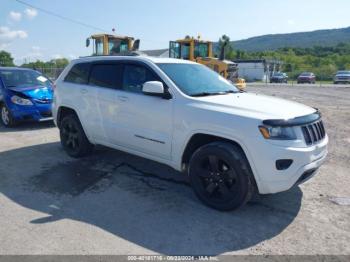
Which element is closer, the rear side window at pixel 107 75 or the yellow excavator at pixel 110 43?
the rear side window at pixel 107 75

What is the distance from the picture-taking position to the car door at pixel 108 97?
5520 millimetres

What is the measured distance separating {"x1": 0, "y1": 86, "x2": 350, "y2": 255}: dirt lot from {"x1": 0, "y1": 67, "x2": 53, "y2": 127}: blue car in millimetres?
3495

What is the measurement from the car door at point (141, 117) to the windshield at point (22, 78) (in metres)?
5.72

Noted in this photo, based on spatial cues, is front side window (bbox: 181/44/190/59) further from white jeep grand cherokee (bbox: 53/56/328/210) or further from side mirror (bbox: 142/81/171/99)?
side mirror (bbox: 142/81/171/99)

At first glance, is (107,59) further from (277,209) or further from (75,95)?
(277,209)

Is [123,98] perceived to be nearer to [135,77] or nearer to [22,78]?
[135,77]

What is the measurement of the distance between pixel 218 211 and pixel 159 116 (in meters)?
1.49

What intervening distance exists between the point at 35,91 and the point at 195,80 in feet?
19.9

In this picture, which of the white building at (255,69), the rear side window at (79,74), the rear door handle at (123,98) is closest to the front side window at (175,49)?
the rear side window at (79,74)

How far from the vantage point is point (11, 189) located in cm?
502

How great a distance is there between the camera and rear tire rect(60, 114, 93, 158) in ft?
20.7

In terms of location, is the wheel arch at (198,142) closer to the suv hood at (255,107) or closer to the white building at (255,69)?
the suv hood at (255,107)

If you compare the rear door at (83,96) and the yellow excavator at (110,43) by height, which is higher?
the yellow excavator at (110,43)

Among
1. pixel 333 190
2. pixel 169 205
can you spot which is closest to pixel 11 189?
pixel 169 205
